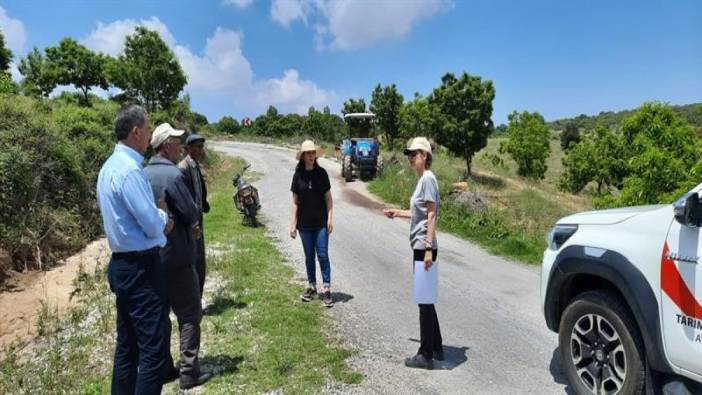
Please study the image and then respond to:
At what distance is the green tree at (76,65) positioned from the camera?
29516mm

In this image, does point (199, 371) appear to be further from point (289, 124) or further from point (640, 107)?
point (289, 124)

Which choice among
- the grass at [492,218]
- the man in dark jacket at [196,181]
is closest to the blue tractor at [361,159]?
the grass at [492,218]

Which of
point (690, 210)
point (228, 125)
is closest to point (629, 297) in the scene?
point (690, 210)

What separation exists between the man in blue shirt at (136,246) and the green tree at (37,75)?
28.9m

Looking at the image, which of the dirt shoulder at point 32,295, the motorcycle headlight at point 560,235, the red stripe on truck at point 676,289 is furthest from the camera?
the dirt shoulder at point 32,295

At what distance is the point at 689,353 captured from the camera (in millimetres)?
2912

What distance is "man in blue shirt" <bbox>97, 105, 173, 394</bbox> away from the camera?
10.6 ft

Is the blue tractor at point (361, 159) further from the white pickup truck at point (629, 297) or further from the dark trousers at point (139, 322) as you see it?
the dark trousers at point (139, 322)

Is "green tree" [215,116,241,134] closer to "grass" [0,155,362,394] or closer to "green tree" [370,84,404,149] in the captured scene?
"green tree" [370,84,404,149]

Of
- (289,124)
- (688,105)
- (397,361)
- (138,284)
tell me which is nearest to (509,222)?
(397,361)

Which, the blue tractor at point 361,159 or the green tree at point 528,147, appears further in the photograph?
the green tree at point 528,147

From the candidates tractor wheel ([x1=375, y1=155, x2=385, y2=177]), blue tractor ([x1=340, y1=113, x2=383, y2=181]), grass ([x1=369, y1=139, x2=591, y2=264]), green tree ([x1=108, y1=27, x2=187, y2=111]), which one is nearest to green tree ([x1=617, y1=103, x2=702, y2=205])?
grass ([x1=369, y1=139, x2=591, y2=264])

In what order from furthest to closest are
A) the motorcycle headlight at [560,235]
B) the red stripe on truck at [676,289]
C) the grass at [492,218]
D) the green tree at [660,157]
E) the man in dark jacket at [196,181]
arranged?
1. the green tree at [660,157]
2. the grass at [492,218]
3. the man in dark jacket at [196,181]
4. the motorcycle headlight at [560,235]
5. the red stripe on truck at [676,289]

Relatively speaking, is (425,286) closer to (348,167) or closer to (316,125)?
(348,167)
